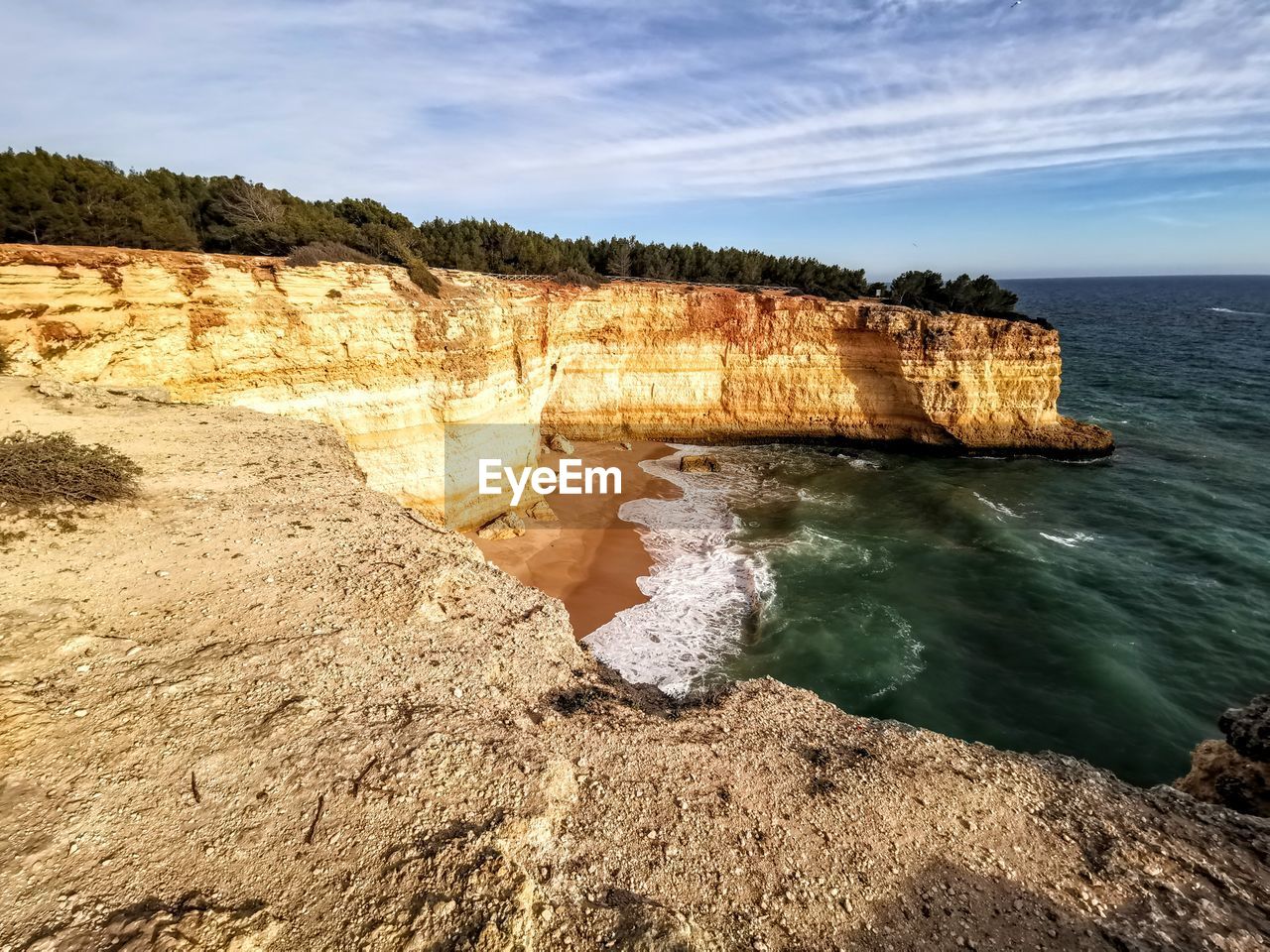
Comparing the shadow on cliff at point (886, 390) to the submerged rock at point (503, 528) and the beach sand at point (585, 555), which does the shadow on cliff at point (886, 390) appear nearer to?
the beach sand at point (585, 555)

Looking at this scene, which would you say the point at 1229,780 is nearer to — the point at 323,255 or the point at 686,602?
the point at 686,602

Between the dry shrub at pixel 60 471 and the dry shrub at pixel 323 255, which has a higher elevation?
the dry shrub at pixel 323 255

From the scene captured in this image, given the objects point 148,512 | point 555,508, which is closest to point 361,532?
point 148,512

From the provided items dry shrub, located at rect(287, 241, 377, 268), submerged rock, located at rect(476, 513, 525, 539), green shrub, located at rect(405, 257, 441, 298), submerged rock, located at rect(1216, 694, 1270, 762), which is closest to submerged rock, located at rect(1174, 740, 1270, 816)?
submerged rock, located at rect(1216, 694, 1270, 762)

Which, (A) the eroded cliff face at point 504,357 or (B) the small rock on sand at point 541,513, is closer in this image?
(A) the eroded cliff face at point 504,357

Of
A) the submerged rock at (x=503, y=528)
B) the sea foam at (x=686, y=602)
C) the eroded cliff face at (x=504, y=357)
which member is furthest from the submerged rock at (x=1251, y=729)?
the eroded cliff face at (x=504, y=357)

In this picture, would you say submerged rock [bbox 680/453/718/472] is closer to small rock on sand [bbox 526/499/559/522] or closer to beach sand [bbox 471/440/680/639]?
beach sand [bbox 471/440/680/639]

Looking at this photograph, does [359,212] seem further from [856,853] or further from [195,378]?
[856,853]
